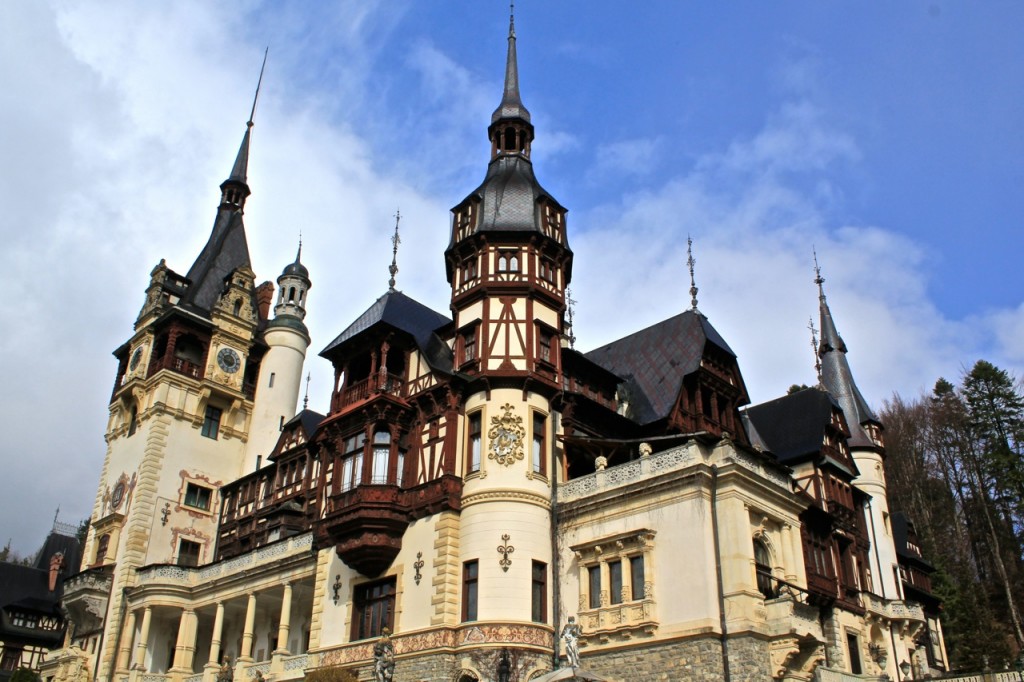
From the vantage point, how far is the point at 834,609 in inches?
1411

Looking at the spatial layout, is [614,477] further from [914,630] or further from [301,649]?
[914,630]

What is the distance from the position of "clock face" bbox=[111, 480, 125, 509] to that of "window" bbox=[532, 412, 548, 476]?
2753 cm

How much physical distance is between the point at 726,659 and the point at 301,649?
68.9 ft

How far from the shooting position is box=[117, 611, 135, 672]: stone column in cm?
4262

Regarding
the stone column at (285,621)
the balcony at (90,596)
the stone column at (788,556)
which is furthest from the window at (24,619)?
the stone column at (788,556)

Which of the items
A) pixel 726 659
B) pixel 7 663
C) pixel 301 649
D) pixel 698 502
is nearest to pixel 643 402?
pixel 698 502

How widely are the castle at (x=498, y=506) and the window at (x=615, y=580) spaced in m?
0.07

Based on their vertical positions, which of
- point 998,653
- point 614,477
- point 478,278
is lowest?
point 998,653

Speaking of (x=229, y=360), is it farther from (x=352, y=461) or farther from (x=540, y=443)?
(x=540, y=443)

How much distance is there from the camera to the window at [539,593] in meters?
28.5

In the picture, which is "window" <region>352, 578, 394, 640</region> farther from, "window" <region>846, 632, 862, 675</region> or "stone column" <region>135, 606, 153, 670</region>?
"window" <region>846, 632, 862, 675</region>

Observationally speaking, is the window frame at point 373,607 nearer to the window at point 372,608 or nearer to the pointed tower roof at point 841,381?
the window at point 372,608

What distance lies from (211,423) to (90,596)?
10878 millimetres

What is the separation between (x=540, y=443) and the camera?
31.3 m
